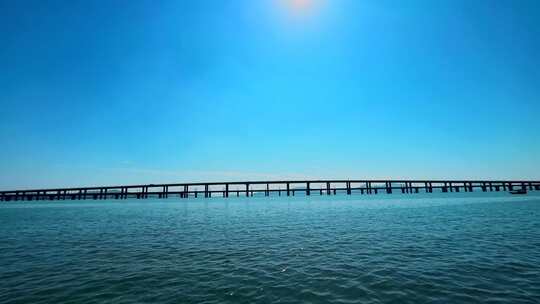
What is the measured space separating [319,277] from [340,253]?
420 centimetres

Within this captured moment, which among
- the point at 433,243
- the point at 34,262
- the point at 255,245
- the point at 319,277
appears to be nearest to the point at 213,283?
the point at 319,277

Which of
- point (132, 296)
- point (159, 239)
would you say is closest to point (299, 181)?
point (159, 239)

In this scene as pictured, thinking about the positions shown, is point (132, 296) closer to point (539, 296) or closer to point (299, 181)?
point (539, 296)

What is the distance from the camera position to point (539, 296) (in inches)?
307

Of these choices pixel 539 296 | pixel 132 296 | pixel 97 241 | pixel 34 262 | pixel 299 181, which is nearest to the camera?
pixel 539 296

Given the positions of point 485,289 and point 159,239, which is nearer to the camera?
point 485,289

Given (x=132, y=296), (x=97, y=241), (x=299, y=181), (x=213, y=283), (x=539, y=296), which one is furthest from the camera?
(x=299, y=181)

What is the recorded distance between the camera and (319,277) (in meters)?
9.99

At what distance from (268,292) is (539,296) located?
8273mm

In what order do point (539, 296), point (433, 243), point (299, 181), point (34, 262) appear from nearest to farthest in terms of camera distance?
point (539, 296) < point (34, 262) < point (433, 243) < point (299, 181)

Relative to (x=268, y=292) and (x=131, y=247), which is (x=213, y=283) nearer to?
(x=268, y=292)

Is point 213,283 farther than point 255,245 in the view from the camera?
No

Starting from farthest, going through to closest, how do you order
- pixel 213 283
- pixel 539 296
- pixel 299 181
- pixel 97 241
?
pixel 299 181, pixel 97 241, pixel 213 283, pixel 539 296

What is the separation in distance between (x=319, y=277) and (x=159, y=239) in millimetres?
13752
